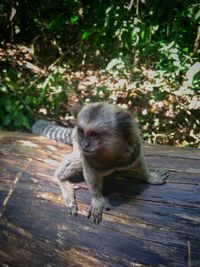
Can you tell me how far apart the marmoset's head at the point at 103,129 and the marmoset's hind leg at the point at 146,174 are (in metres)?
0.27

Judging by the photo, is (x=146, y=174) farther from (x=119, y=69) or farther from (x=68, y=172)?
(x=119, y=69)

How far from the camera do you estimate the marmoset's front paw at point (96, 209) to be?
2858 mm

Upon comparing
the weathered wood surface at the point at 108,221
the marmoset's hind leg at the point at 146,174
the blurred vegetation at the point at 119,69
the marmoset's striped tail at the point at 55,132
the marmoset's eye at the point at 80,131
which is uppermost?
the blurred vegetation at the point at 119,69

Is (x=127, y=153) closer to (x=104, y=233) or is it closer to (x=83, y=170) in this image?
(x=83, y=170)

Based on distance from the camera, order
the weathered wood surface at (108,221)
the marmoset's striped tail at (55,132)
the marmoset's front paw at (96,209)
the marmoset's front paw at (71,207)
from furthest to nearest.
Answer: the marmoset's striped tail at (55,132), the marmoset's front paw at (71,207), the marmoset's front paw at (96,209), the weathered wood surface at (108,221)

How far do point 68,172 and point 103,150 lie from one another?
19.3 inches

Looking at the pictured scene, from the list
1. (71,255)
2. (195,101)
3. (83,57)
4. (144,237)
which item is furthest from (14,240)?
(83,57)

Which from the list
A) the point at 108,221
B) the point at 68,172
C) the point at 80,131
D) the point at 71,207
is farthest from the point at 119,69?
the point at 108,221

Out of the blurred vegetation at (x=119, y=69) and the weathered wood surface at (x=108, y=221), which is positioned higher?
the blurred vegetation at (x=119, y=69)

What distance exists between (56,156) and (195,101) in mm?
2307

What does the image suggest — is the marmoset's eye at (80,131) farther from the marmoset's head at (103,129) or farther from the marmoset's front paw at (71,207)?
the marmoset's front paw at (71,207)

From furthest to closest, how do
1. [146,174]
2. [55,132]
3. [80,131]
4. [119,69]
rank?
[119,69] < [55,132] < [146,174] < [80,131]

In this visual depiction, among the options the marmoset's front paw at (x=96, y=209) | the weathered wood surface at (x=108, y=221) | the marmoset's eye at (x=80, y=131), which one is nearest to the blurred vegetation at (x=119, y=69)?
the weathered wood surface at (x=108, y=221)

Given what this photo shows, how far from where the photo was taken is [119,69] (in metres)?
6.15
